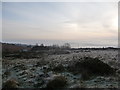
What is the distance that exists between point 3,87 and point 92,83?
6.37 m

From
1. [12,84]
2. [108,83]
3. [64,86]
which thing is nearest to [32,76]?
[12,84]

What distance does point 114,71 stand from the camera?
16.5 meters

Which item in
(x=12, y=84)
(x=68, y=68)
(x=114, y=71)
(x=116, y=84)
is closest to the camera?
(x=116, y=84)

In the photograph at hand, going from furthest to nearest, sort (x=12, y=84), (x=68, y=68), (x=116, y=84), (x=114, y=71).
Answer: (x=68, y=68), (x=114, y=71), (x=12, y=84), (x=116, y=84)

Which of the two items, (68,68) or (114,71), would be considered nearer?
(114,71)

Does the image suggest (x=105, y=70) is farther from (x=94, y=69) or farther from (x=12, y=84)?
(x=12, y=84)

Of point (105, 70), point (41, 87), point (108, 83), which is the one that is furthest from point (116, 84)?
point (41, 87)

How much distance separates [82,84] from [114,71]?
407 cm

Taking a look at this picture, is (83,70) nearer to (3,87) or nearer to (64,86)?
(64,86)

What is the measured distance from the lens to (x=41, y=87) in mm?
14250

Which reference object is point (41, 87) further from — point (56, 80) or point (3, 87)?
point (3, 87)

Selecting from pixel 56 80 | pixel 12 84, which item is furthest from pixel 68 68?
pixel 12 84

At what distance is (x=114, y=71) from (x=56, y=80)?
17.0 feet

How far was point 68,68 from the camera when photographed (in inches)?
733
